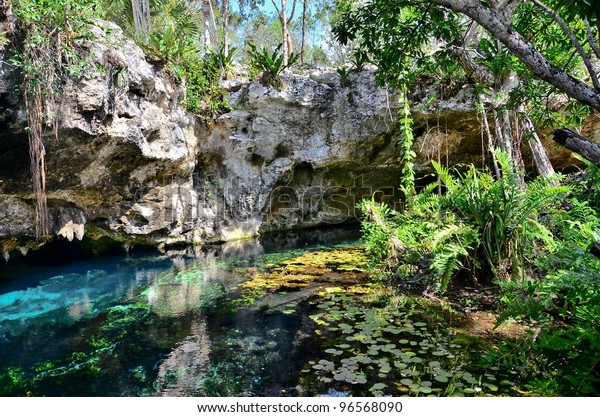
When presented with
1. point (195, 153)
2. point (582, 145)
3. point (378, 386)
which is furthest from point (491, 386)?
point (195, 153)

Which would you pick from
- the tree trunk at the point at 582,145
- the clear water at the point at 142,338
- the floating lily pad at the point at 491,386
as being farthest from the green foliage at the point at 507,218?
the clear water at the point at 142,338

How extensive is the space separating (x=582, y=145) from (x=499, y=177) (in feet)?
10.3

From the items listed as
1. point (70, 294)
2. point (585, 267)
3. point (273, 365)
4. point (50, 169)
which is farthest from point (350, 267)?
point (50, 169)

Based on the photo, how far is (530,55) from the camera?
217 cm

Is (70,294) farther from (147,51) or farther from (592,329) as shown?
(592,329)

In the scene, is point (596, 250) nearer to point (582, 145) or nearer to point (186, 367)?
point (582, 145)

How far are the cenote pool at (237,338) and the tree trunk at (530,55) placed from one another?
71.5 inches

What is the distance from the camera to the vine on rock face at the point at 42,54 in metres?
5.57

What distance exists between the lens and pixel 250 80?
31.3 ft

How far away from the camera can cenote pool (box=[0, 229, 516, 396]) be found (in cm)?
270

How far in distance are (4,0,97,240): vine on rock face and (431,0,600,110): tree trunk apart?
588 centimetres

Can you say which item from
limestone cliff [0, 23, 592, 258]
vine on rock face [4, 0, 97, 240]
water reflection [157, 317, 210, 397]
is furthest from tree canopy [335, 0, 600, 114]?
vine on rock face [4, 0, 97, 240]

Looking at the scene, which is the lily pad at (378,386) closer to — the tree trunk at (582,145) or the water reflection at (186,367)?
the water reflection at (186,367)
